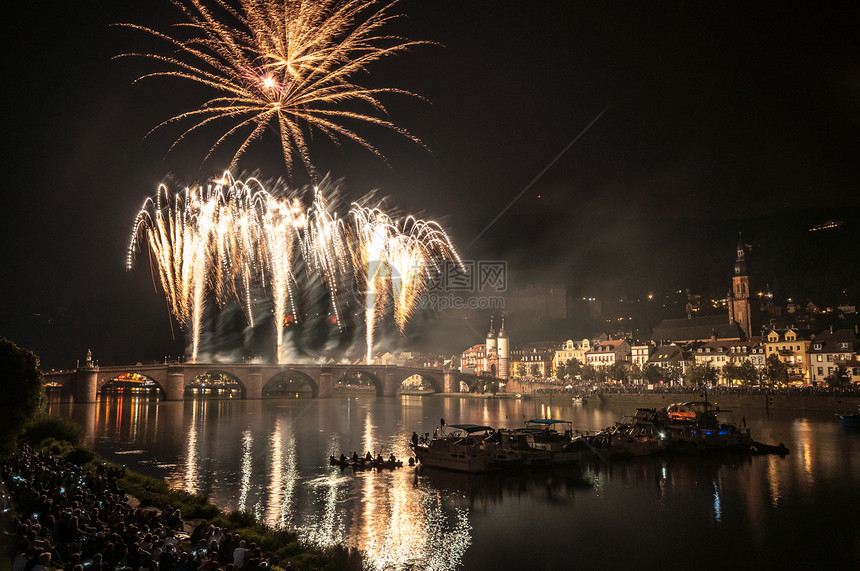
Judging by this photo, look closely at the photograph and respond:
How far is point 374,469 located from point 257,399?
70365 millimetres

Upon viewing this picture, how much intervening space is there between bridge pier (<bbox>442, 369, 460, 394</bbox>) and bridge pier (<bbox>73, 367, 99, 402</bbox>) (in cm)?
6848

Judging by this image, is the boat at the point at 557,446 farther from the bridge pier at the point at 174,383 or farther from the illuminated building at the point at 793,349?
the illuminated building at the point at 793,349

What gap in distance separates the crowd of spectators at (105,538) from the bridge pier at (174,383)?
73.4 metres

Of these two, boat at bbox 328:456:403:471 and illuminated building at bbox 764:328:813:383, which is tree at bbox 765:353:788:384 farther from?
boat at bbox 328:456:403:471

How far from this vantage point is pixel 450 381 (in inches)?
5103

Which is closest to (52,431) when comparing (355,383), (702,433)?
(702,433)

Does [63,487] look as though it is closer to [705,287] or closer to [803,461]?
[803,461]

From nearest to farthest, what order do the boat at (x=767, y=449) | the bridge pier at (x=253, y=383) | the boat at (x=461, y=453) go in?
the boat at (x=461, y=453) < the boat at (x=767, y=449) < the bridge pier at (x=253, y=383)

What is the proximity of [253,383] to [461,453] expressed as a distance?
71.6 m

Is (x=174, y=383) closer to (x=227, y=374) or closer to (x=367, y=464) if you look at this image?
(x=227, y=374)

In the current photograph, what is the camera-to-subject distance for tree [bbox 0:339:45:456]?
24.0 m

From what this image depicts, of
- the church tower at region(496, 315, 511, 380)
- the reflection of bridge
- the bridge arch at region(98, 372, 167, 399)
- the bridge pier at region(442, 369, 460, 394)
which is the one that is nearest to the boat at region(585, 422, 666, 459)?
the reflection of bridge

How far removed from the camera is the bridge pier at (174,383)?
297 feet

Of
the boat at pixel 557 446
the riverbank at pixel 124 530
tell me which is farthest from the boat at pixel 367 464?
the riverbank at pixel 124 530
